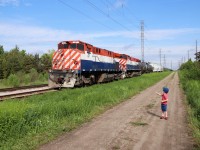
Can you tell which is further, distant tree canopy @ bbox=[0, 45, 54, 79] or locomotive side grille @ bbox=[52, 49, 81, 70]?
distant tree canopy @ bbox=[0, 45, 54, 79]

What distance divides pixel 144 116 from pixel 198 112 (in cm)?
216

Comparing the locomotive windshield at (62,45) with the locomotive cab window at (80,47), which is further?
the locomotive windshield at (62,45)

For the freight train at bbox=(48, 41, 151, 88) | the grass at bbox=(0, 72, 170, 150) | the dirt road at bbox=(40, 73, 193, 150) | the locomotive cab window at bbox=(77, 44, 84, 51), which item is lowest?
the dirt road at bbox=(40, 73, 193, 150)

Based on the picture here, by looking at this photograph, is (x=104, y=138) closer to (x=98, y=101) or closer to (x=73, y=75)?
(x=98, y=101)

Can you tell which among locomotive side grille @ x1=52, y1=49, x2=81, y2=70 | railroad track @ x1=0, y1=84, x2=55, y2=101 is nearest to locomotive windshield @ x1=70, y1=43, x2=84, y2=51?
locomotive side grille @ x1=52, y1=49, x2=81, y2=70

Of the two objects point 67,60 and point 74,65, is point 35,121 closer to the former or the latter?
point 74,65

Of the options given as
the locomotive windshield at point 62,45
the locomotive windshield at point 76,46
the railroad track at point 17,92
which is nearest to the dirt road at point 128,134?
the railroad track at point 17,92

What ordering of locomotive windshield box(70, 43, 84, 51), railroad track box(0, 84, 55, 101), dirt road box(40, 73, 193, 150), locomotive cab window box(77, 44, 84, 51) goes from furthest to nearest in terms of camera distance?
locomotive cab window box(77, 44, 84, 51), locomotive windshield box(70, 43, 84, 51), railroad track box(0, 84, 55, 101), dirt road box(40, 73, 193, 150)

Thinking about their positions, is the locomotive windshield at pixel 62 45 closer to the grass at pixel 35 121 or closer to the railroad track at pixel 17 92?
the railroad track at pixel 17 92

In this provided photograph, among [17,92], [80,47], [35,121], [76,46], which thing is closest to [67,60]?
[76,46]

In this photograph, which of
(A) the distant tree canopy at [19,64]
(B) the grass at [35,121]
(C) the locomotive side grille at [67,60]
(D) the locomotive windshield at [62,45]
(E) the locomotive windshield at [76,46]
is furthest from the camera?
(A) the distant tree canopy at [19,64]

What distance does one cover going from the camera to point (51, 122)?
8883 millimetres

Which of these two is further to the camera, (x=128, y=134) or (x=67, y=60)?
(x=67, y=60)

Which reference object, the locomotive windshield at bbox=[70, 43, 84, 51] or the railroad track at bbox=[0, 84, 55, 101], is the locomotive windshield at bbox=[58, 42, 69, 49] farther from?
the railroad track at bbox=[0, 84, 55, 101]
